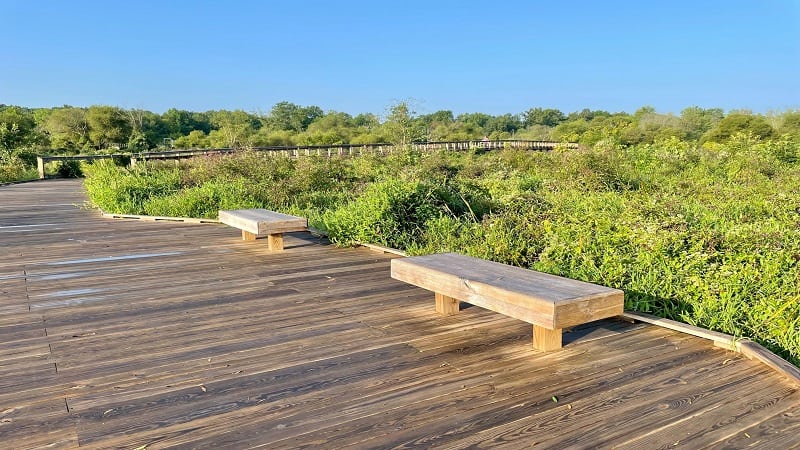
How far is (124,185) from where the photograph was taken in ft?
35.6

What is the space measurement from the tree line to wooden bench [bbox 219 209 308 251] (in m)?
14.6

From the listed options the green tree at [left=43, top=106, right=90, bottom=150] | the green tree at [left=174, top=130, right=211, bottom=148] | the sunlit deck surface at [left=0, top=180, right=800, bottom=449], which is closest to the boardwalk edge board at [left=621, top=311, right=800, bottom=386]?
the sunlit deck surface at [left=0, top=180, right=800, bottom=449]

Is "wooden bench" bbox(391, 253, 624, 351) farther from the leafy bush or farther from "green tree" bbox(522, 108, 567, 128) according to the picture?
"green tree" bbox(522, 108, 567, 128)

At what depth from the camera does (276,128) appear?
163 ft

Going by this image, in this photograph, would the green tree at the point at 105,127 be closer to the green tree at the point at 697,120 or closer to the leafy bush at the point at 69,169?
the leafy bush at the point at 69,169

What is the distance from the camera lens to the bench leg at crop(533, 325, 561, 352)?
10.5ft

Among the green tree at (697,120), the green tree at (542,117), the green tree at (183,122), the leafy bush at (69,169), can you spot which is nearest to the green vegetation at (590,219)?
the leafy bush at (69,169)

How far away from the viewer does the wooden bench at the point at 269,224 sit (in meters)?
5.96

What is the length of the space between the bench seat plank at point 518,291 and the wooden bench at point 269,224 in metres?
2.39

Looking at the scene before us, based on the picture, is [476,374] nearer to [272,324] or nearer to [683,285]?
[272,324]

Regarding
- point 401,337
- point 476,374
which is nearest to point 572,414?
point 476,374

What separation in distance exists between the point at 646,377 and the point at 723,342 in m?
0.71

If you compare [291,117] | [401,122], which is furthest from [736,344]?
[291,117]

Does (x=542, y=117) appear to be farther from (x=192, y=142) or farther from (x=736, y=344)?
(x=736, y=344)
